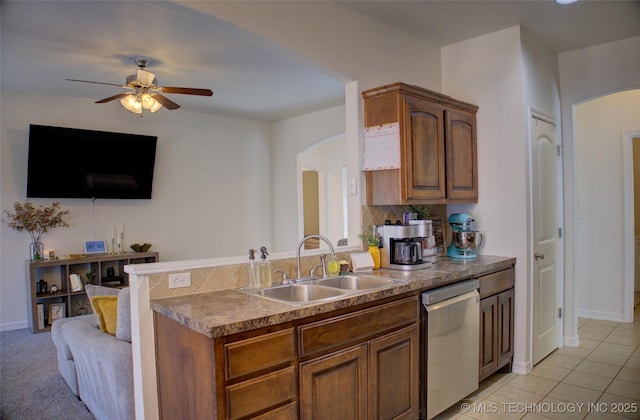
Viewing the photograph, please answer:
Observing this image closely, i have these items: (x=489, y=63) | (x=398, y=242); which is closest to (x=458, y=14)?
(x=489, y=63)

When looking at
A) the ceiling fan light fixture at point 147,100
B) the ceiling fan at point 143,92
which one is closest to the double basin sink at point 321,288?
the ceiling fan at point 143,92

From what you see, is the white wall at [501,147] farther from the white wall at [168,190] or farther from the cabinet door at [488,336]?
the white wall at [168,190]

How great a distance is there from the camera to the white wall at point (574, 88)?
3770mm

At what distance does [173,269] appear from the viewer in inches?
82.6

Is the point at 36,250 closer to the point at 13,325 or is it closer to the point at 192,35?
the point at 13,325

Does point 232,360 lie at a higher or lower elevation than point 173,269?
lower

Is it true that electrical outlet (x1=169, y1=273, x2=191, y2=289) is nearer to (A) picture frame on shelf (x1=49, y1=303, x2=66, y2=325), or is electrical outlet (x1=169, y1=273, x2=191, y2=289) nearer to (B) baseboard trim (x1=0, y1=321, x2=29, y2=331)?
(A) picture frame on shelf (x1=49, y1=303, x2=66, y2=325)

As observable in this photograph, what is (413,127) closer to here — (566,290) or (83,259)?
(566,290)

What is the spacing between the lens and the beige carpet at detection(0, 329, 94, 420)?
2.84 metres

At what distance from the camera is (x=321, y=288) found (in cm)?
240

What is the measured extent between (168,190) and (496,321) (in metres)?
4.77

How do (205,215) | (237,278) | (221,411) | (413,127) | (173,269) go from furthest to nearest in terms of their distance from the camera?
(205,215), (413,127), (237,278), (173,269), (221,411)

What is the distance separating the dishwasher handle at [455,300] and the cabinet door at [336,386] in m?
0.58

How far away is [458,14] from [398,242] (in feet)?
5.98
